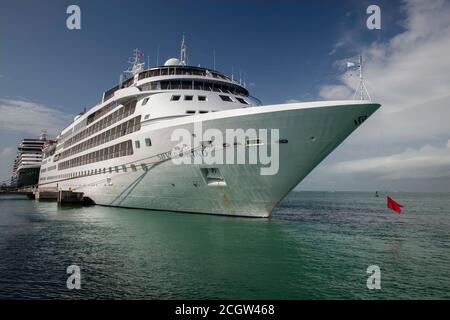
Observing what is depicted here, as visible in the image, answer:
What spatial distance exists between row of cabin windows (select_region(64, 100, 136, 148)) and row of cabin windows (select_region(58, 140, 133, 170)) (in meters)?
2.62

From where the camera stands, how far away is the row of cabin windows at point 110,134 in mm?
25672

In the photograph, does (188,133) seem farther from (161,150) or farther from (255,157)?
(255,157)

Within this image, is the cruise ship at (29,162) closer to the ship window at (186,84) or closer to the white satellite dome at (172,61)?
the white satellite dome at (172,61)

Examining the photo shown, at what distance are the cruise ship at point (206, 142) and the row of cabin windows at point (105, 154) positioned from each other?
0.10 m

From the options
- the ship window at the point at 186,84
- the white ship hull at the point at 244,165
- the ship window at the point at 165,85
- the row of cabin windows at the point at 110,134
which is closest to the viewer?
the white ship hull at the point at 244,165

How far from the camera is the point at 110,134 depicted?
30.6 m

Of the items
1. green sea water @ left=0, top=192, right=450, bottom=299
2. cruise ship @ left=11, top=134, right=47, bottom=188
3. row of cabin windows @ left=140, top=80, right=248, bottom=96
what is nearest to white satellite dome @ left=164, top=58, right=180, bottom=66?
row of cabin windows @ left=140, top=80, right=248, bottom=96

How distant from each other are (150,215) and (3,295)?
1588 cm

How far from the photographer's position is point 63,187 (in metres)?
49.2

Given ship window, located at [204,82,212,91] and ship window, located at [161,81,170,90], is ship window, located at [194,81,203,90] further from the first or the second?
ship window, located at [161,81,170,90]

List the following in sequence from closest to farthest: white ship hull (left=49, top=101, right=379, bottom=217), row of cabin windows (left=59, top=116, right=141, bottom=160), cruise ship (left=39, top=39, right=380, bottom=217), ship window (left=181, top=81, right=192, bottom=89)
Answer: white ship hull (left=49, top=101, right=379, bottom=217) → cruise ship (left=39, top=39, right=380, bottom=217) → ship window (left=181, top=81, right=192, bottom=89) → row of cabin windows (left=59, top=116, right=141, bottom=160)

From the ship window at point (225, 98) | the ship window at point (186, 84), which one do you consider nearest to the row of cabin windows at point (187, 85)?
the ship window at point (186, 84)

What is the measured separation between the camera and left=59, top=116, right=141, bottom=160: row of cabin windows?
1011 inches

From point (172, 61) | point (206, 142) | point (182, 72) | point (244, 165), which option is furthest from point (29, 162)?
point (244, 165)
